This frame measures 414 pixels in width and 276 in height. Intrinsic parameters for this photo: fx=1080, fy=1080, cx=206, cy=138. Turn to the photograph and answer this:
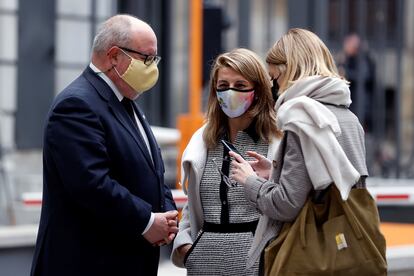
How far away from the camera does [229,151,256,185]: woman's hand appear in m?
4.05

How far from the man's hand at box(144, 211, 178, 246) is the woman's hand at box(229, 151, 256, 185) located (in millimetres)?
294

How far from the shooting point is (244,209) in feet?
13.9

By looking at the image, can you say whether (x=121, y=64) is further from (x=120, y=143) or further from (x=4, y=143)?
(x=4, y=143)

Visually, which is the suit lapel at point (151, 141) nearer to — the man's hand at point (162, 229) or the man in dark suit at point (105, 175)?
the man in dark suit at point (105, 175)

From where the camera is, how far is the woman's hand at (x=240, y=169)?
159 inches

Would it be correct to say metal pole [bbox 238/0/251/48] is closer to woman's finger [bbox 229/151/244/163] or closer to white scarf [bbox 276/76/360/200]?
woman's finger [bbox 229/151/244/163]

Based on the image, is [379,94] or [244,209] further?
[379,94]

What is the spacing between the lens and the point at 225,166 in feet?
14.1

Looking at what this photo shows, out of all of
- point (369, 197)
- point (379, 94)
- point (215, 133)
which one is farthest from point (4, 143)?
point (369, 197)

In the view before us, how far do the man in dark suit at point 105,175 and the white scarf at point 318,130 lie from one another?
64 centimetres

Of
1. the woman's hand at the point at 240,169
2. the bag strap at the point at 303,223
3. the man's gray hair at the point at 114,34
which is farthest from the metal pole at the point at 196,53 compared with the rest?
the bag strap at the point at 303,223

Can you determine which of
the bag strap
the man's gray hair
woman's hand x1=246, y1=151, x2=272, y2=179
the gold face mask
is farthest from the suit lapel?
the bag strap

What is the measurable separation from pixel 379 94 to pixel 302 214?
6.63 metres

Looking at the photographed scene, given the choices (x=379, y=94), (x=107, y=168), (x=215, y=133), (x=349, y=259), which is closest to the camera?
(x=349, y=259)
